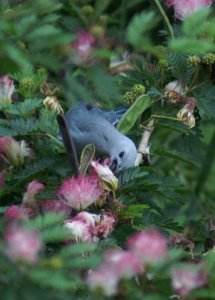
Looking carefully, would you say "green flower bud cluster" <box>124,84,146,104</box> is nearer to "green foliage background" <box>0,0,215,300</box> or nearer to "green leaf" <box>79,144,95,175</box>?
"green foliage background" <box>0,0,215,300</box>

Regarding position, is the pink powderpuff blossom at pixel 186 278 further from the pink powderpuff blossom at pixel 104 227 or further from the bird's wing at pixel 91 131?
the bird's wing at pixel 91 131

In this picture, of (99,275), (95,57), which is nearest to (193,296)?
(99,275)

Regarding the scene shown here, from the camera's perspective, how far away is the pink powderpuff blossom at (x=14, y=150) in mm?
1473

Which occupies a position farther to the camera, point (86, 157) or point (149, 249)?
point (86, 157)

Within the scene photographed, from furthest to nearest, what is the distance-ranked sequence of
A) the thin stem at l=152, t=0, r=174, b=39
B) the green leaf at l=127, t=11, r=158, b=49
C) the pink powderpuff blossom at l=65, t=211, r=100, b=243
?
the thin stem at l=152, t=0, r=174, b=39 → the pink powderpuff blossom at l=65, t=211, r=100, b=243 → the green leaf at l=127, t=11, r=158, b=49

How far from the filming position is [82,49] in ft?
2.97

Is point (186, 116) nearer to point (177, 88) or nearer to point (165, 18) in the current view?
point (177, 88)

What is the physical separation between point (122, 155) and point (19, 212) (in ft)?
0.92

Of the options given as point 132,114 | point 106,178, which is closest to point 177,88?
point 132,114

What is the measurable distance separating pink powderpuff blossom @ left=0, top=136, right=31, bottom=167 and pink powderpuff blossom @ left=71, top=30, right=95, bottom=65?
0.56m

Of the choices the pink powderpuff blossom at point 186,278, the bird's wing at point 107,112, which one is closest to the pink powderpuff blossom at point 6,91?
the bird's wing at point 107,112

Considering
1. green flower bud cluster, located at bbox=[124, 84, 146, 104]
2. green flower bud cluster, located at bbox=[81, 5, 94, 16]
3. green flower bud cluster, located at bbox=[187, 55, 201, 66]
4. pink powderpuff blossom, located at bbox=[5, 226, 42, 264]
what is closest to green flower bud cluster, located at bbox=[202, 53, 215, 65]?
green flower bud cluster, located at bbox=[187, 55, 201, 66]

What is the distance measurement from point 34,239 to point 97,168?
1.82 ft

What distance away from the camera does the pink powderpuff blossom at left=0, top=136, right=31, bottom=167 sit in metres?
1.47
